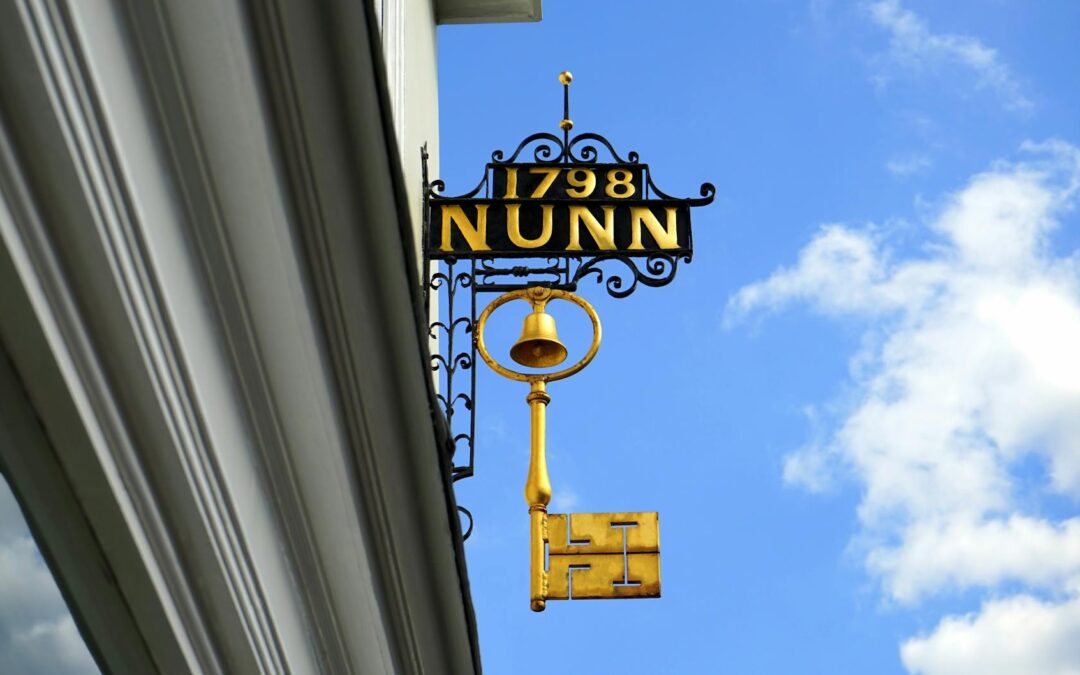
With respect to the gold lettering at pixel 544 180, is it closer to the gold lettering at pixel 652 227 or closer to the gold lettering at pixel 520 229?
the gold lettering at pixel 520 229

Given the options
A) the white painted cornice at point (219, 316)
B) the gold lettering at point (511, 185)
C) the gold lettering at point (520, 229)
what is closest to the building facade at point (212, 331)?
the white painted cornice at point (219, 316)

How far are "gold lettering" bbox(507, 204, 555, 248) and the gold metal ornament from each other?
221mm

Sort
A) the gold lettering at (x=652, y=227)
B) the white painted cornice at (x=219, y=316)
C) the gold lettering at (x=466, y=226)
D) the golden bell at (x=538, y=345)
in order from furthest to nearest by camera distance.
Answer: the golden bell at (x=538, y=345)
the gold lettering at (x=466, y=226)
the gold lettering at (x=652, y=227)
the white painted cornice at (x=219, y=316)

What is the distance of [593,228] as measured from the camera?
591 cm

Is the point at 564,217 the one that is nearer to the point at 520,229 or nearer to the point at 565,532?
the point at 520,229

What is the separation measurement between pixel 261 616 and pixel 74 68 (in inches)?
46.0

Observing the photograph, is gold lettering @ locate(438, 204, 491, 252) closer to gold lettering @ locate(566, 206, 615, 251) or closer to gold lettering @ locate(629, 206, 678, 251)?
gold lettering @ locate(566, 206, 615, 251)

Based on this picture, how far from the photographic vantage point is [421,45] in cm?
845

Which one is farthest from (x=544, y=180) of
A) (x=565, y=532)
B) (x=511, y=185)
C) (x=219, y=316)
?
(x=219, y=316)

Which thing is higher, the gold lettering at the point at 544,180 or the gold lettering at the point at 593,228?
the gold lettering at the point at 544,180

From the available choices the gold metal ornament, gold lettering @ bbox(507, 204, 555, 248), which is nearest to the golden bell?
the gold metal ornament

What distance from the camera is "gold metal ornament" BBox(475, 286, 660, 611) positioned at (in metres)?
6.15

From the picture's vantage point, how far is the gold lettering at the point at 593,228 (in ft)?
19.3

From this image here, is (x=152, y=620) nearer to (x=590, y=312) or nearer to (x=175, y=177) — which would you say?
(x=175, y=177)
